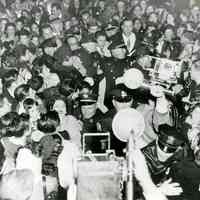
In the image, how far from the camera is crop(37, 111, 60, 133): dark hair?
2285mm

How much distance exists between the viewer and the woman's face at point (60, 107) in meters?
2.36

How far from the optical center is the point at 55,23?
252 cm

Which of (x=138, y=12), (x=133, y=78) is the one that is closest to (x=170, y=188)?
(x=133, y=78)

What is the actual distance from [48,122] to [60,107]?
0.11 m

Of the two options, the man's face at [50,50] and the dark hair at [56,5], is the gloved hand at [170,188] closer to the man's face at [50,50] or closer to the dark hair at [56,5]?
the man's face at [50,50]

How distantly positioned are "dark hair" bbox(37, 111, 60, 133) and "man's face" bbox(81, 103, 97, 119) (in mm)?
145

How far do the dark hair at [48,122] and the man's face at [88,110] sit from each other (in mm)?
145

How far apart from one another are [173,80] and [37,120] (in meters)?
0.74

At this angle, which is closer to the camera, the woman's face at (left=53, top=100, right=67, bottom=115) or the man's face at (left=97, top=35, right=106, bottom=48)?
the woman's face at (left=53, top=100, right=67, bottom=115)

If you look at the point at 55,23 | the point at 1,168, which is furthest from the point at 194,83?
the point at 1,168

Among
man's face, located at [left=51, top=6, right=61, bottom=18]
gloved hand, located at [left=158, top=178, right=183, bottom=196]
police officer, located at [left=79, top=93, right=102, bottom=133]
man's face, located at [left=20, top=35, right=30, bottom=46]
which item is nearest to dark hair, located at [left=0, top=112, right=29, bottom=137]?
police officer, located at [left=79, top=93, right=102, bottom=133]

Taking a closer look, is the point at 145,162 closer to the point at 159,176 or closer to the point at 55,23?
the point at 159,176

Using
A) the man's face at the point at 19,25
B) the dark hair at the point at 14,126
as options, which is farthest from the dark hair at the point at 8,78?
the man's face at the point at 19,25

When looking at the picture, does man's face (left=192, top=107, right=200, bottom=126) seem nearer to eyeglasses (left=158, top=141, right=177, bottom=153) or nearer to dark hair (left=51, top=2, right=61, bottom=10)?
eyeglasses (left=158, top=141, right=177, bottom=153)
